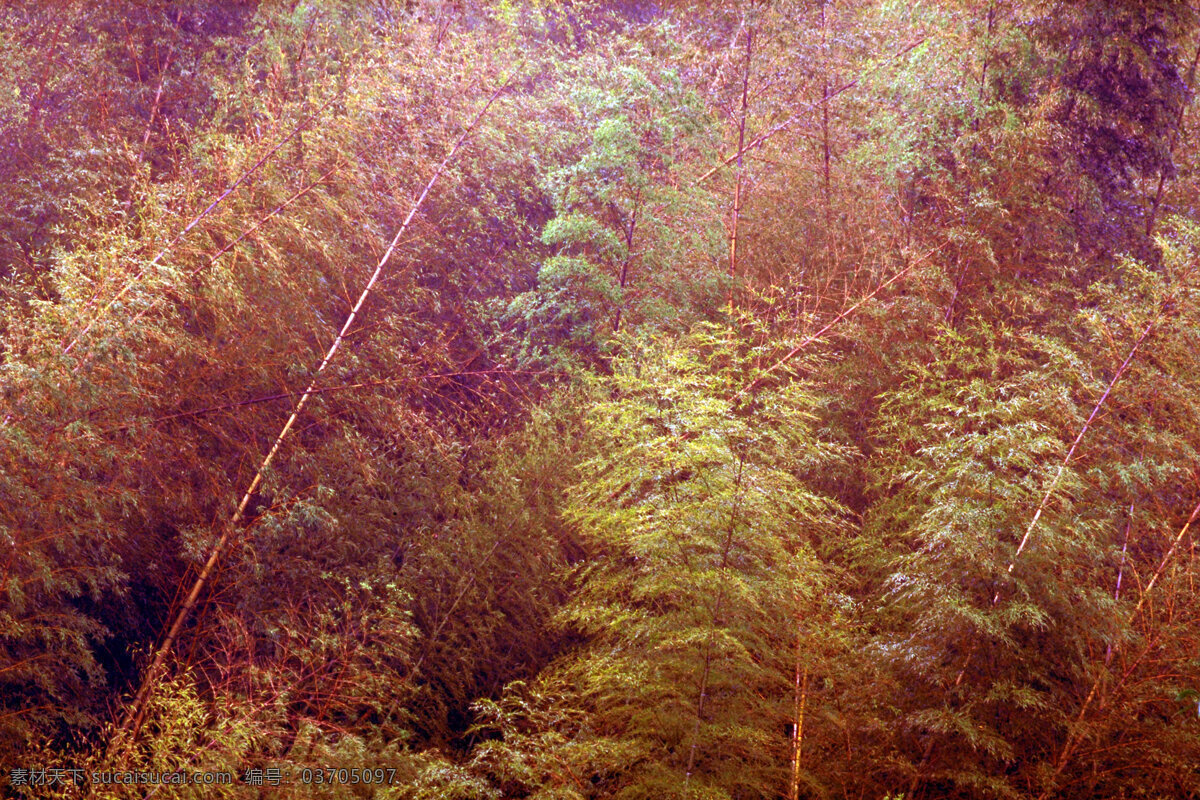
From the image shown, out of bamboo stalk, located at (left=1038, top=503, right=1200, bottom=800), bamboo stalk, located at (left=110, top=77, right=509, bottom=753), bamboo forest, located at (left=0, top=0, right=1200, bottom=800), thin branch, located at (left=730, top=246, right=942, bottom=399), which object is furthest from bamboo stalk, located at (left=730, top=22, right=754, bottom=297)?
bamboo stalk, located at (left=1038, top=503, right=1200, bottom=800)

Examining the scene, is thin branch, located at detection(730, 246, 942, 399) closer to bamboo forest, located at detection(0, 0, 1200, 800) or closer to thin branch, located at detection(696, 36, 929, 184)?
bamboo forest, located at detection(0, 0, 1200, 800)

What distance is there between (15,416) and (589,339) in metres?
3.35

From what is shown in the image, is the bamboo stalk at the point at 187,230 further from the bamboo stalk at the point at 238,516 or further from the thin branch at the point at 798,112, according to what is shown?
the thin branch at the point at 798,112

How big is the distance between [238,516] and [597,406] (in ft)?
6.38

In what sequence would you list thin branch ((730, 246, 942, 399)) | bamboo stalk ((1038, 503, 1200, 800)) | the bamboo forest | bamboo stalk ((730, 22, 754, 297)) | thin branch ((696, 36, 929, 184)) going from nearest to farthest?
bamboo stalk ((1038, 503, 1200, 800)) < the bamboo forest < thin branch ((730, 246, 942, 399)) < bamboo stalk ((730, 22, 754, 297)) < thin branch ((696, 36, 929, 184))

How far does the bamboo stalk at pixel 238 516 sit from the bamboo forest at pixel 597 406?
0.04m

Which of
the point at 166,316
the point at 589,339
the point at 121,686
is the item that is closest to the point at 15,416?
the point at 166,316

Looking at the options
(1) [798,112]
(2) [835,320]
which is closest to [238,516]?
(2) [835,320]

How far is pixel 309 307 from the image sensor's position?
4.97m

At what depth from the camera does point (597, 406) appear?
5.00 m

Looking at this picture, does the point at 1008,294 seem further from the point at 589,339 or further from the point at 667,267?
the point at 589,339

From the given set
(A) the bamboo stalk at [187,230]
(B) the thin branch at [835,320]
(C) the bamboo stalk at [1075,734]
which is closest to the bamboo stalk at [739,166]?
(B) the thin branch at [835,320]

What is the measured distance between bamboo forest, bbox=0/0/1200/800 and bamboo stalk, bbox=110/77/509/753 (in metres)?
0.04

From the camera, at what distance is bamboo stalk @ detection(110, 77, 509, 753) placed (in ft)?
11.9
